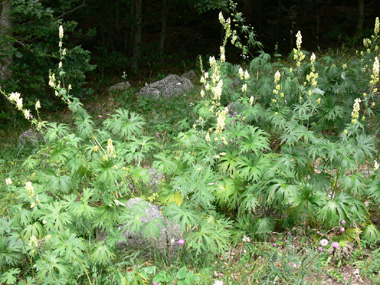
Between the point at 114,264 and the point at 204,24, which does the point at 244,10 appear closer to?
the point at 204,24

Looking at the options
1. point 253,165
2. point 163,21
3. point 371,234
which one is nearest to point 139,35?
point 163,21

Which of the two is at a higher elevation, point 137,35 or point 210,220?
point 137,35

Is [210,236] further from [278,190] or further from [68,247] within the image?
[68,247]

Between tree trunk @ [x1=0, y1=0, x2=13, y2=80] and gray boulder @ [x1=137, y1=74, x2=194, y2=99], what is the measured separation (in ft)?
10.00

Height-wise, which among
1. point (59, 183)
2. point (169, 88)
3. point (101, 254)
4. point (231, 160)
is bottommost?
point (101, 254)

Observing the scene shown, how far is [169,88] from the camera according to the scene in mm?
8805

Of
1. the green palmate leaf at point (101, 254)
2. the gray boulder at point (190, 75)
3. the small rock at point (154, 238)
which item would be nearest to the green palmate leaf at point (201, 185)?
the small rock at point (154, 238)

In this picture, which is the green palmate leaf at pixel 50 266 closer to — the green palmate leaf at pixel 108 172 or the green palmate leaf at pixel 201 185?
the green palmate leaf at pixel 108 172

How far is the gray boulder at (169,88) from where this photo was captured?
862cm

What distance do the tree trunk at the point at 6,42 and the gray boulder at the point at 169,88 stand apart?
3.05 metres

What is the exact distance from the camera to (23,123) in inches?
316

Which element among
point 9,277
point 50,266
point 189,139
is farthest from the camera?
point 189,139

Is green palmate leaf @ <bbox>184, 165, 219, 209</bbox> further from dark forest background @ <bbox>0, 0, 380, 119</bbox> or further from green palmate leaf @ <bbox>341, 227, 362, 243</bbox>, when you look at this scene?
dark forest background @ <bbox>0, 0, 380, 119</bbox>

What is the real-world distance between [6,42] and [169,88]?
3.74 m
